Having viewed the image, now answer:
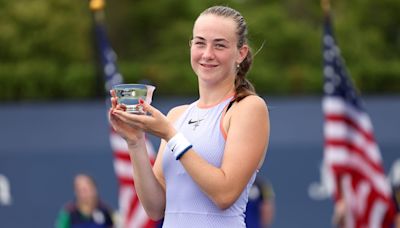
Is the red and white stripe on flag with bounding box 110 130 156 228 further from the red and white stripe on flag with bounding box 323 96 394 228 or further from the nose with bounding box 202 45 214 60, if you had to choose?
the nose with bounding box 202 45 214 60

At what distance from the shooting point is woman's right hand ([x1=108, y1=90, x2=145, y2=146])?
12.5ft

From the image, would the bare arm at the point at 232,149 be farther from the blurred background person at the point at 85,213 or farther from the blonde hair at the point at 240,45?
the blurred background person at the point at 85,213

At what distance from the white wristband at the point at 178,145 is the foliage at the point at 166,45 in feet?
42.0

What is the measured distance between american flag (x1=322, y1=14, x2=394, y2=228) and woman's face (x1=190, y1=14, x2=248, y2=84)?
22.2 ft

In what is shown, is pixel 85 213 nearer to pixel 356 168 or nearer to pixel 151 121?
pixel 356 168

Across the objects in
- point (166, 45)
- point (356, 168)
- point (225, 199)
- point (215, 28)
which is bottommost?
point (166, 45)

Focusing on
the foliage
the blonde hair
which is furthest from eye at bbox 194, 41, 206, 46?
the foliage

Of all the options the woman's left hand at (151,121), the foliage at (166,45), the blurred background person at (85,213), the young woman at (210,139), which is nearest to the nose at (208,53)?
the young woman at (210,139)

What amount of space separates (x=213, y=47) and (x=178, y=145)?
40 centimetres

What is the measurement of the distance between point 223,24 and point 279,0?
83.8 ft

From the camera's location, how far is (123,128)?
12.7 ft

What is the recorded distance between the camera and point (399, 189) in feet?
34.9

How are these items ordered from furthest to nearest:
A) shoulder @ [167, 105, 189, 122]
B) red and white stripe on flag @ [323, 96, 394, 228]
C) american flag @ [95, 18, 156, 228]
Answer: american flag @ [95, 18, 156, 228], red and white stripe on flag @ [323, 96, 394, 228], shoulder @ [167, 105, 189, 122]

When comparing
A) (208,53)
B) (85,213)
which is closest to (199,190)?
(208,53)
